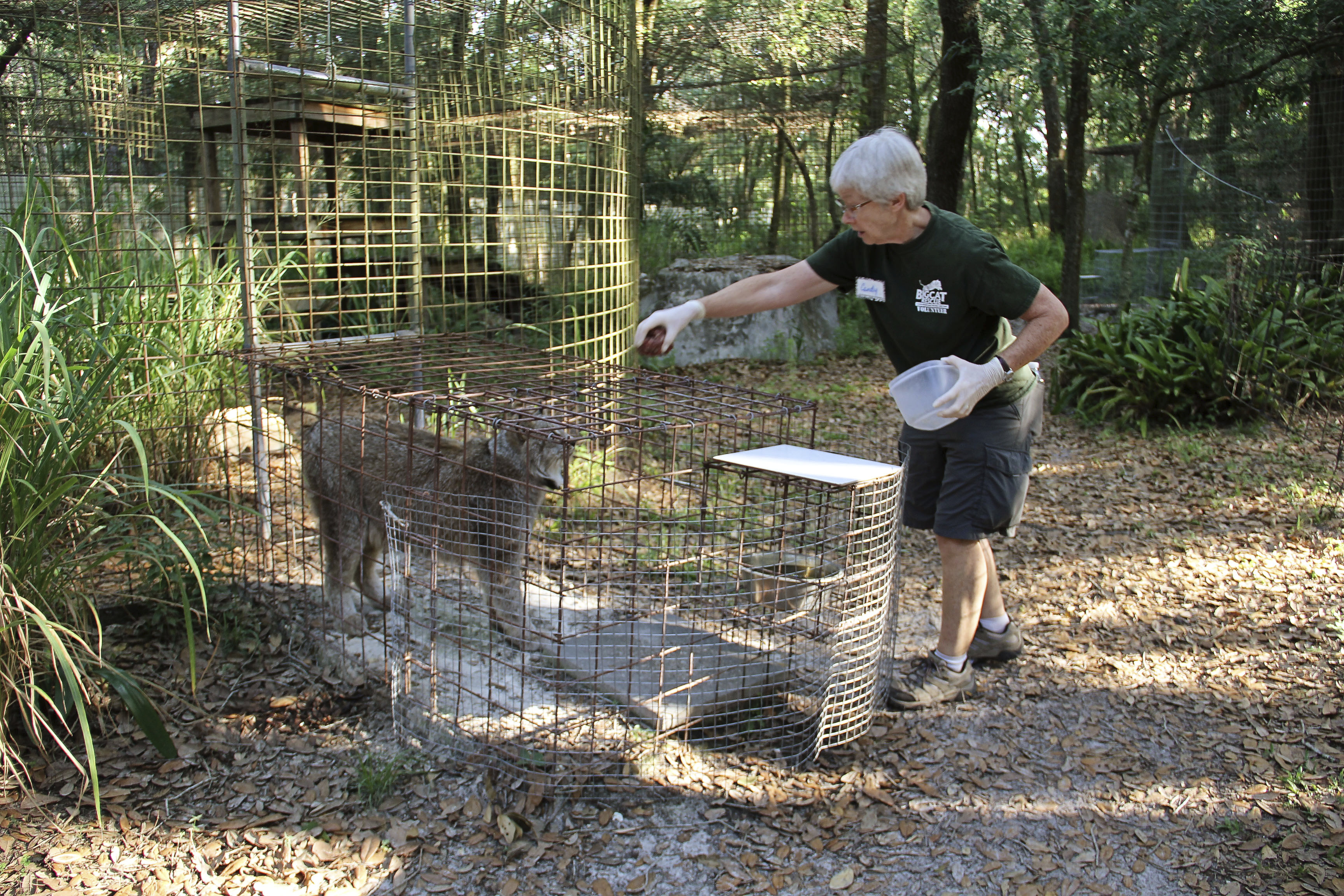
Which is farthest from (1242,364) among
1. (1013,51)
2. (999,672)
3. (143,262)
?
(143,262)

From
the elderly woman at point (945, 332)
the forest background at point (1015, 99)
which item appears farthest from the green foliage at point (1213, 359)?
the elderly woman at point (945, 332)

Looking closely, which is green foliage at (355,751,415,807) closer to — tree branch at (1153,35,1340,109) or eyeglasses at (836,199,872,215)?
eyeglasses at (836,199,872,215)

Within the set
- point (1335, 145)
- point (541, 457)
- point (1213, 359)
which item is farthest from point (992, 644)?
point (1335, 145)

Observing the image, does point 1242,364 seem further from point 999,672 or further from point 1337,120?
point 999,672

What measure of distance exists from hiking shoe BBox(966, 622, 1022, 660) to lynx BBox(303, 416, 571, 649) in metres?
1.88

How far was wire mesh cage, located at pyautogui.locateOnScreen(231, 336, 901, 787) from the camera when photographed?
312cm

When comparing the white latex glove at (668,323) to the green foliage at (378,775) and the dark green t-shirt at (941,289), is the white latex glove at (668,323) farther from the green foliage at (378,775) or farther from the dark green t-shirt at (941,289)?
the green foliage at (378,775)

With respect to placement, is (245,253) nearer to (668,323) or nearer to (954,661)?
(668,323)

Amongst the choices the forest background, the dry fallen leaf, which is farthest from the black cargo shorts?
the forest background

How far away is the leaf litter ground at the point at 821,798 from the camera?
109 inches

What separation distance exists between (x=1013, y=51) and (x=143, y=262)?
697cm

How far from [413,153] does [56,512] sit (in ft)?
8.33

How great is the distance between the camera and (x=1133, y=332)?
8195 mm

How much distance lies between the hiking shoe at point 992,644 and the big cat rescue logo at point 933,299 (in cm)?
146
